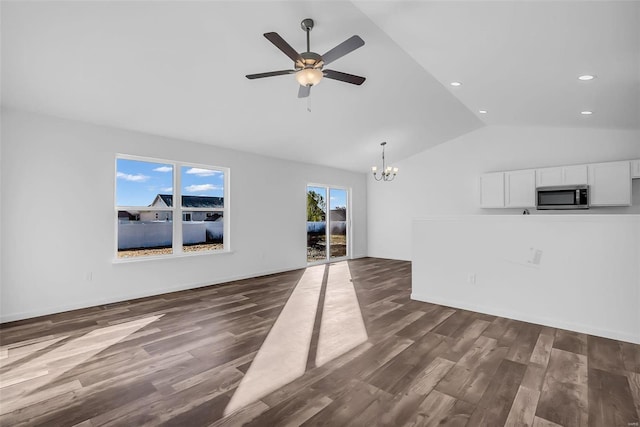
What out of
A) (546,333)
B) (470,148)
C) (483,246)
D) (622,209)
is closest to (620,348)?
(546,333)

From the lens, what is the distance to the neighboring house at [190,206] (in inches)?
200

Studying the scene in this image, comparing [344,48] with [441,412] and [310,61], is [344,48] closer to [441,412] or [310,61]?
[310,61]

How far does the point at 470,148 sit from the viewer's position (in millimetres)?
7223

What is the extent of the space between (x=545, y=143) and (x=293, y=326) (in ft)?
20.2

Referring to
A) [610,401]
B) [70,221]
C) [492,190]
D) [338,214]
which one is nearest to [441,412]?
[610,401]

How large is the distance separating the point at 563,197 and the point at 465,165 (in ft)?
7.04

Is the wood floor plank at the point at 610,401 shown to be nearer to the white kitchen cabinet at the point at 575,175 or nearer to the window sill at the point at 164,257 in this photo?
the white kitchen cabinet at the point at 575,175

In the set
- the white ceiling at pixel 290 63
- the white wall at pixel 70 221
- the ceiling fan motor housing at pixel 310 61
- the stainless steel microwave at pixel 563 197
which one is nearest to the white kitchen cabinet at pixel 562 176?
the stainless steel microwave at pixel 563 197

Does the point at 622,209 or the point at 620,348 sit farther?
the point at 622,209

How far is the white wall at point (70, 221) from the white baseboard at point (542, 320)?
3.84 meters

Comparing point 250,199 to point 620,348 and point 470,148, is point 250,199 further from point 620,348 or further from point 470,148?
point 620,348

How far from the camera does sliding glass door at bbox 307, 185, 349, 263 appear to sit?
7.84 meters

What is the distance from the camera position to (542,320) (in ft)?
11.9

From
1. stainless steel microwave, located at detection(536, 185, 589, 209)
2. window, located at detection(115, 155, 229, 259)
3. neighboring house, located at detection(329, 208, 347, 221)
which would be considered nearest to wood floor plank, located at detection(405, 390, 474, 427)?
window, located at detection(115, 155, 229, 259)
